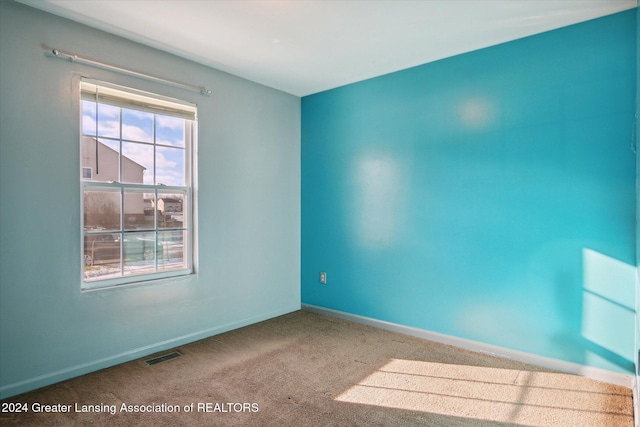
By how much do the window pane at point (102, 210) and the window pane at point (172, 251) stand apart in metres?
0.40

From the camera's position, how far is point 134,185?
10.00 ft

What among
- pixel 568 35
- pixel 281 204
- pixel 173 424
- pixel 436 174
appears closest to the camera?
pixel 173 424

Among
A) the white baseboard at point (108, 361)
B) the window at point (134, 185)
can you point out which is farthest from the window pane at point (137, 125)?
the white baseboard at point (108, 361)

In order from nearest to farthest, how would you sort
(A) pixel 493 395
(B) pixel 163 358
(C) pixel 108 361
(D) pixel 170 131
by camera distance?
1. (A) pixel 493 395
2. (C) pixel 108 361
3. (B) pixel 163 358
4. (D) pixel 170 131

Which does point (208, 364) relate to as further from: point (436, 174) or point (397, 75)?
point (397, 75)

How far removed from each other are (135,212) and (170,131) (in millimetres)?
773

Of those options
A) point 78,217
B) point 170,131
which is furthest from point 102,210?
point 170,131

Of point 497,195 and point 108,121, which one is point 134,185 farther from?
point 497,195

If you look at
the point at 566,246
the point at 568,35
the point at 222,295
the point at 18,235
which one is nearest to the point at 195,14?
the point at 18,235

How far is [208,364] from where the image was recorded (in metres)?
2.91

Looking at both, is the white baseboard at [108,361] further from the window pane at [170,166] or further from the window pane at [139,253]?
the window pane at [170,166]

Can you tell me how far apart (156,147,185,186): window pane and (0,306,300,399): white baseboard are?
139 centimetres

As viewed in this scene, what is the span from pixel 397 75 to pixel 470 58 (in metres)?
0.69

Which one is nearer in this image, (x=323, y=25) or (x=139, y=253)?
(x=323, y=25)
